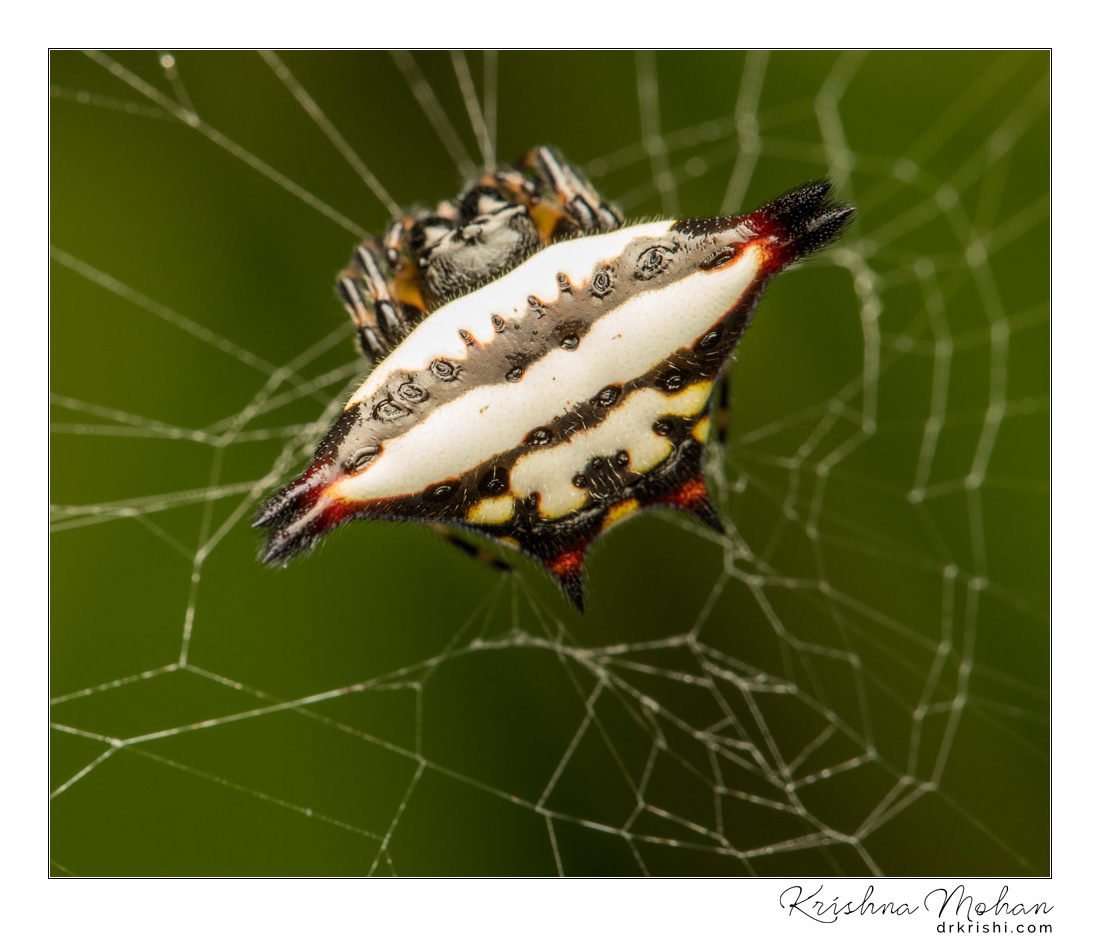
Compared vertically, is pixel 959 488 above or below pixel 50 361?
below

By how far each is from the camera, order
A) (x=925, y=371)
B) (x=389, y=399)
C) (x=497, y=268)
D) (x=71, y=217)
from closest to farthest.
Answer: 1. (x=389, y=399)
2. (x=497, y=268)
3. (x=71, y=217)
4. (x=925, y=371)

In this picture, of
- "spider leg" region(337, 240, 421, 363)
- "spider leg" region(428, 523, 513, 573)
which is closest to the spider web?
"spider leg" region(428, 523, 513, 573)

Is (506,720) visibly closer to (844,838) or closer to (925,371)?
(844,838)

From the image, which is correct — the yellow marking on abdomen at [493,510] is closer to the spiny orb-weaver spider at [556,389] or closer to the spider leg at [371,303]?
the spiny orb-weaver spider at [556,389]

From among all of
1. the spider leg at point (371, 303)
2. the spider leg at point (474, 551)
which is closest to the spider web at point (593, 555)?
the spider leg at point (474, 551)
